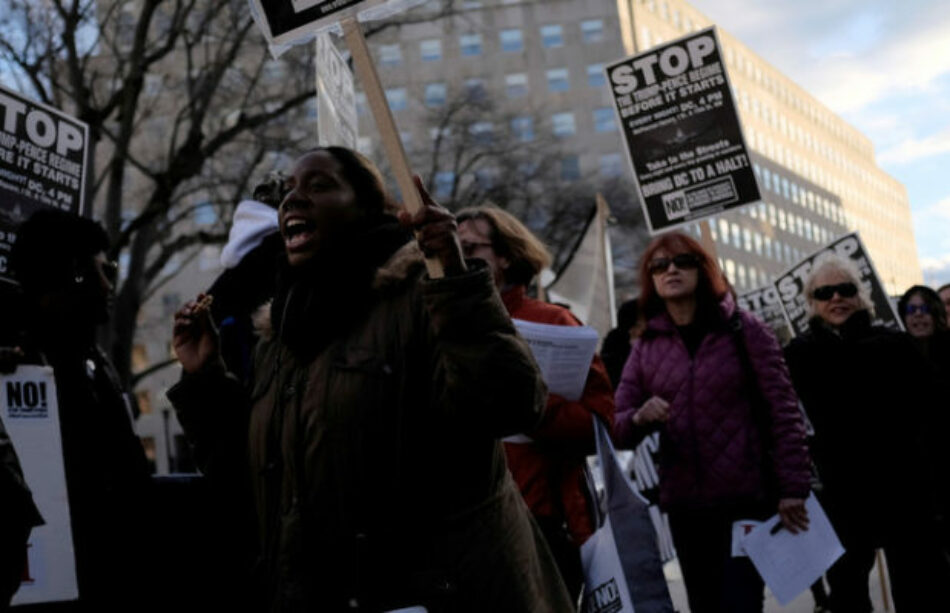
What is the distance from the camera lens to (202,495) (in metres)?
3.54

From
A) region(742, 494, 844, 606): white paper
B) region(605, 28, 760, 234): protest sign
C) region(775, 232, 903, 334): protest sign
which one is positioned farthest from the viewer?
region(775, 232, 903, 334): protest sign

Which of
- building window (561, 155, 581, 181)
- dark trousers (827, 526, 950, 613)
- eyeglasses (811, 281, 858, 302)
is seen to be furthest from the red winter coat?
building window (561, 155, 581, 181)

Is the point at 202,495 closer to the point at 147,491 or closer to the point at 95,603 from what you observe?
the point at 147,491

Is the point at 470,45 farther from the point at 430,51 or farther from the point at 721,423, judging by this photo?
the point at 721,423

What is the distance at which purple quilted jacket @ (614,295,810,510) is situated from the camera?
455 cm

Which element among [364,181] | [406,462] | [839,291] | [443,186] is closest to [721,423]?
[839,291]

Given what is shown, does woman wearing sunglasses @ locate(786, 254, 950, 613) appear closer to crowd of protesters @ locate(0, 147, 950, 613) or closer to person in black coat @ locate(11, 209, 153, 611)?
crowd of protesters @ locate(0, 147, 950, 613)

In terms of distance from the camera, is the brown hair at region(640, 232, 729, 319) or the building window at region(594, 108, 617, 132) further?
the building window at region(594, 108, 617, 132)

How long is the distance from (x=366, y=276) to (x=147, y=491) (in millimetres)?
1258

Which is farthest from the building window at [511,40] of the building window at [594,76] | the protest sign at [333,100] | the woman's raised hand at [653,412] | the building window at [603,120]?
the woman's raised hand at [653,412]

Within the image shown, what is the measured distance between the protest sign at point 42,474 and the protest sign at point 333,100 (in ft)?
5.31

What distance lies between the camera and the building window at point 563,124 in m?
67.9

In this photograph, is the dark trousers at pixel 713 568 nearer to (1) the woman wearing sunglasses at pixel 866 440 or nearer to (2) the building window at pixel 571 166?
(1) the woman wearing sunglasses at pixel 866 440

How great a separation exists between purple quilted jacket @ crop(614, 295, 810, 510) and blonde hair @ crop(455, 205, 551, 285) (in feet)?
3.12
